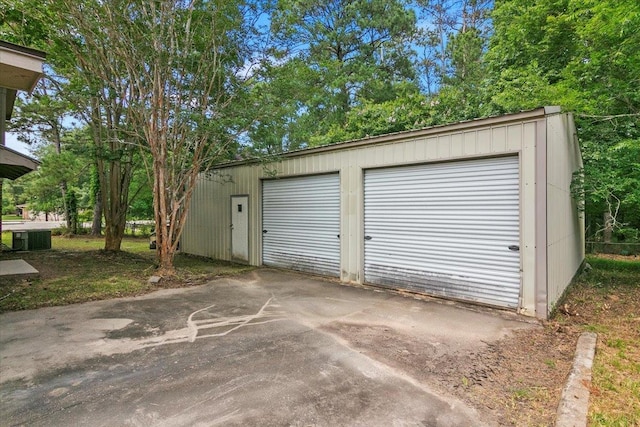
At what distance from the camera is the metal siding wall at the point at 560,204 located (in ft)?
15.8

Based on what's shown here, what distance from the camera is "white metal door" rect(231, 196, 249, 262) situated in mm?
9211

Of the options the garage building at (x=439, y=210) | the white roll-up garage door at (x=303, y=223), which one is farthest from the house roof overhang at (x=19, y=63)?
the white roll-up garage door at (x=303, y=223)

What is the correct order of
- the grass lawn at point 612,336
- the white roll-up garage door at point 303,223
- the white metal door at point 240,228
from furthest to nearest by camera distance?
the white metal door at point 240,228, the white roll-up garage door at point 303,223, the grass lawn at point 612,336

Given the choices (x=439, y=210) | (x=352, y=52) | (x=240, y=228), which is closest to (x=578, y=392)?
(x=439, y=210)

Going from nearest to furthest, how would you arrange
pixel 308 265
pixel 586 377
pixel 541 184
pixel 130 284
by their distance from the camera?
pixel 586 377 → pixel 541 184 → pixel 130 284 → pixel 308 265

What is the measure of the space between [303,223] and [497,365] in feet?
17.4

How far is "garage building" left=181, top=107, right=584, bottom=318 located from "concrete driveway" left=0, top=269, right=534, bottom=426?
0.80 meters

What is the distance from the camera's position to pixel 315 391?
8.78 feet

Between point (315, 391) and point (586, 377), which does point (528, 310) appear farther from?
point (315, 391)

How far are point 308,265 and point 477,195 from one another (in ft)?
13.2

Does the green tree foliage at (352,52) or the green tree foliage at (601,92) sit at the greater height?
the green tree foliage at (352,52)

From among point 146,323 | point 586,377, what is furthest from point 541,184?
point 146,323

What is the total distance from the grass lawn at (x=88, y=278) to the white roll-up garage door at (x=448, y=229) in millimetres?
3890

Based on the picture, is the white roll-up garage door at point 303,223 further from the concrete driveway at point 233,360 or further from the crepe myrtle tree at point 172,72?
the concrete driveway at point 233,360
